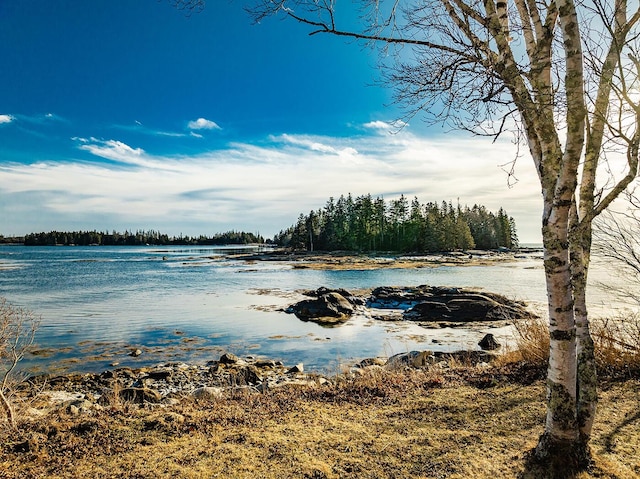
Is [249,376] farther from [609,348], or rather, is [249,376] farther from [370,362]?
[609,348]

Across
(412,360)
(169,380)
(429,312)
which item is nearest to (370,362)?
(412,360)

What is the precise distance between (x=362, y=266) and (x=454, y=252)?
3030cm

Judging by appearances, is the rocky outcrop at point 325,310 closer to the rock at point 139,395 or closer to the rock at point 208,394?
the rock at point 139,395

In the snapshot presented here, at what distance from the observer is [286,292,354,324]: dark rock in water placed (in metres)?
21.1

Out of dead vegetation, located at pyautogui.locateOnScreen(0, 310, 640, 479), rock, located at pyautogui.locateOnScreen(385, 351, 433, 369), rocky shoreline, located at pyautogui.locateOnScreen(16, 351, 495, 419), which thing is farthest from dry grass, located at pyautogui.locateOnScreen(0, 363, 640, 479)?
rock, located at pyautogui.locateOnScreen(385, 351, 433, 369)

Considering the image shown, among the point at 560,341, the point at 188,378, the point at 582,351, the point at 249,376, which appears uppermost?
the point at 560,341

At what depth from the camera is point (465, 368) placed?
846 cm

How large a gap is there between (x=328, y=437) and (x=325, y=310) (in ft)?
54.9

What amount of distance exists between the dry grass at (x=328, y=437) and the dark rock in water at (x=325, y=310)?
46.4 ft

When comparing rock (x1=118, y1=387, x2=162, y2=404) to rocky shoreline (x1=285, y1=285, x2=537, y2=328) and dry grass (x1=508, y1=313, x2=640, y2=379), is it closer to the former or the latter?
dry grass (x1=508, y1=313, x2=640, y2=379)

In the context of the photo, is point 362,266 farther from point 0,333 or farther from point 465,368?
point 0,333

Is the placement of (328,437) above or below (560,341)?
below

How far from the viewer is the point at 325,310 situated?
21766 mm

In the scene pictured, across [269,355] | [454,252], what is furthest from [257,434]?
[454,252]
